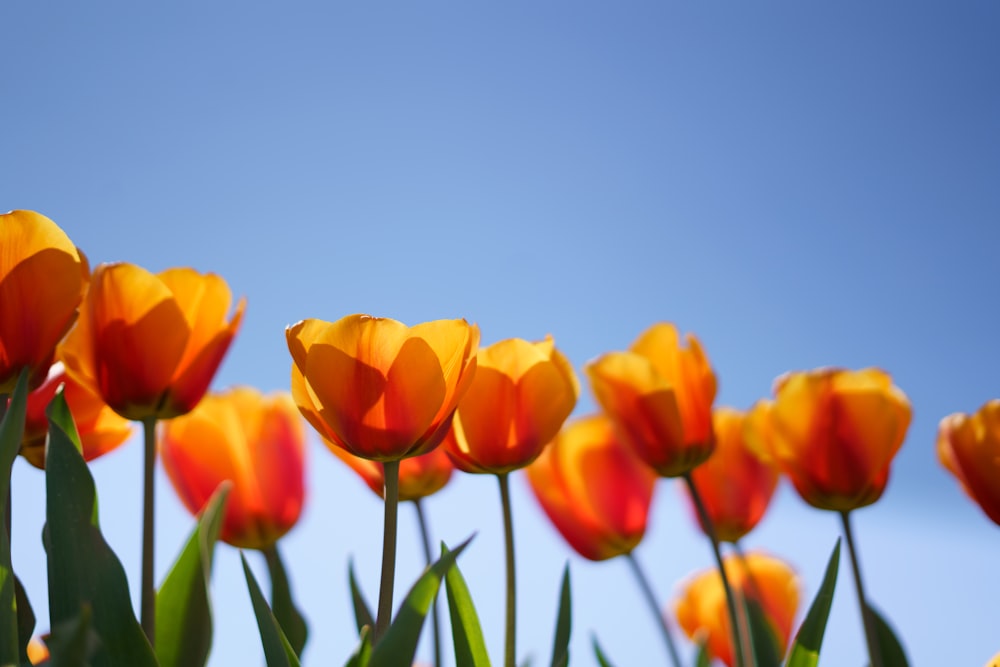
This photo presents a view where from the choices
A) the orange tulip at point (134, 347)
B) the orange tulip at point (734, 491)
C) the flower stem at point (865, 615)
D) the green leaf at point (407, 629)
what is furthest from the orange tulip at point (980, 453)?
the orange tulip at point (134, 347)

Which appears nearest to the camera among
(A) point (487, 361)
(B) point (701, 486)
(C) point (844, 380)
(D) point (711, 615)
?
(A) point (487, 361)

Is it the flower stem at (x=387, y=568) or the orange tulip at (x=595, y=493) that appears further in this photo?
the orange tulip at (x=595, y=493)

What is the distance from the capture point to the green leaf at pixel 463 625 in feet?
1.81

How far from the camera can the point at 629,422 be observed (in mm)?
803

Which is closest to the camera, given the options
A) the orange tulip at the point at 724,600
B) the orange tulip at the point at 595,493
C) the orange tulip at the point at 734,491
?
the orange tulip at the point at 595,493

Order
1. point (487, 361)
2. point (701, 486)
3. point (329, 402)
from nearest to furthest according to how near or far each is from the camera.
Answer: point (329, 402), point (487, 361), point (701, 486)

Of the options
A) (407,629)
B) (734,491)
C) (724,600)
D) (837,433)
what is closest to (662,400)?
(837,433)

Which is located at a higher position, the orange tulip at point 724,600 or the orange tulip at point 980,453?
the orange tulip at point 980,453

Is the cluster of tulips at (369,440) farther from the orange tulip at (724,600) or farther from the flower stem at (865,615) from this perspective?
the orange tulip at (724,600)

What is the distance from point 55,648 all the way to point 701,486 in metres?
0.77

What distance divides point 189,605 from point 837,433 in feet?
1.77

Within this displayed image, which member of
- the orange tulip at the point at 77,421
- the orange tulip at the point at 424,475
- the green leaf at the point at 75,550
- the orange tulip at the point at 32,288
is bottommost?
the green leaf at the point at 75,550

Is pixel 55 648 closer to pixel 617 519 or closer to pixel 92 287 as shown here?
pixel 92 287

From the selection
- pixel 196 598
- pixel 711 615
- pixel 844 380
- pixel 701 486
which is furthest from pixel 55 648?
pixel 711 615
